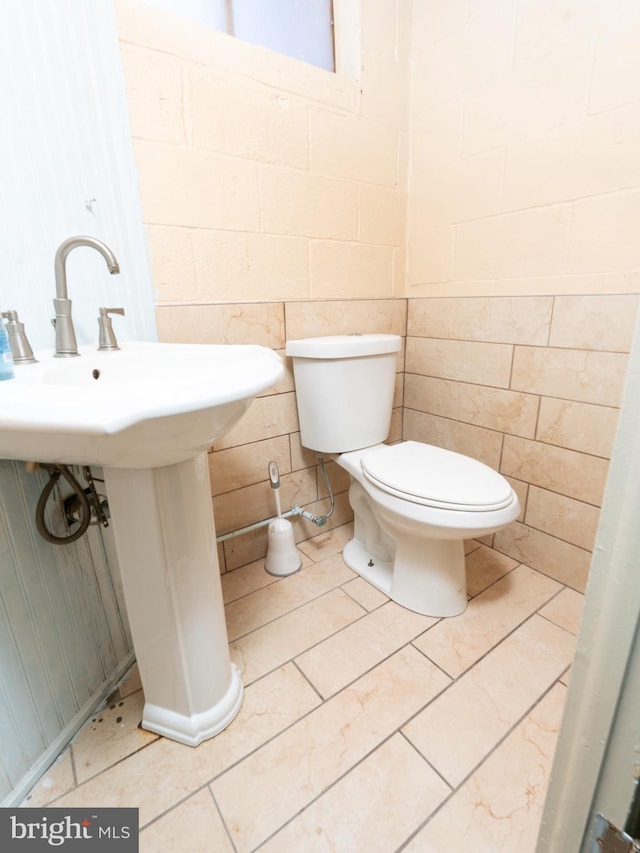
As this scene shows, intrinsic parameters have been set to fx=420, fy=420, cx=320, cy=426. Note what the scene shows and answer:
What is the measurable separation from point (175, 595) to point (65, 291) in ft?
2.05

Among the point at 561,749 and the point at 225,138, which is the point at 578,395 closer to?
the point at 561,749

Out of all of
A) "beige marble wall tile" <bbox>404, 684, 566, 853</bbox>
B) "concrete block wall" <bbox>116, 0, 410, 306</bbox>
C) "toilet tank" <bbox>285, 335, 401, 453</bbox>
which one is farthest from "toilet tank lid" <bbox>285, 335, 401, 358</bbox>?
"beige marble wall tile" <bbox>404, 684, 566, 853</bbox>

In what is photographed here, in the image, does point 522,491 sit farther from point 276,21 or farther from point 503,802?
point 276,21

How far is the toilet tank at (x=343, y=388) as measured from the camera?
1291 mm

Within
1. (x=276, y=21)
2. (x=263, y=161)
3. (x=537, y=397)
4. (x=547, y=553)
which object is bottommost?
(x=547, y=553)

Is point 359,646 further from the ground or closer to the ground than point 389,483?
closer to the ground

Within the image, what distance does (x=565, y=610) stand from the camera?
123 cm

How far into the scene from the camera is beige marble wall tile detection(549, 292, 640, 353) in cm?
106

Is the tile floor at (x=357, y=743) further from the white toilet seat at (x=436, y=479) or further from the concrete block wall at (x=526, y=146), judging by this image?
the concrete block wall at (x=526, y=146)

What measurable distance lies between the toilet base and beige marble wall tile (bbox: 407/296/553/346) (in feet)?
2.16

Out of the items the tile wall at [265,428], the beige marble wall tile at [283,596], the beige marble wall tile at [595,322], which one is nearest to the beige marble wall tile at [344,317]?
the tile wall at [265,428]

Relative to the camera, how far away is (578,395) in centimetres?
119

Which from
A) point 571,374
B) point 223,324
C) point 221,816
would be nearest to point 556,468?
point 571,374

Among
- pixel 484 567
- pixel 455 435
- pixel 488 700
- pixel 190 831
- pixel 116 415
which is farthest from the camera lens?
pixel 455 435
